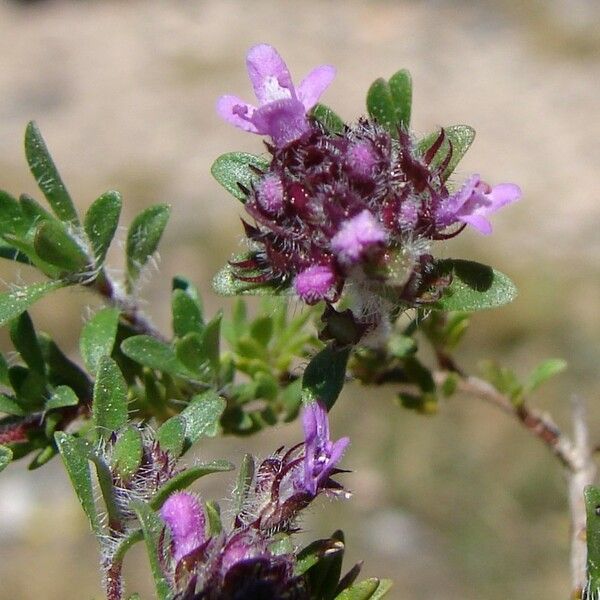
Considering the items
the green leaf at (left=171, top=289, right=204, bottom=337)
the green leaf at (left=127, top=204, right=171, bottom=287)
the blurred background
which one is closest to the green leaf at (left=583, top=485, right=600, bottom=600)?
the green leaf at (left=171, top=289, right=204, bottom=337)

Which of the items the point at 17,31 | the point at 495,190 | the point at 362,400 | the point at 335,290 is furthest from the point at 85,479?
the point at 17,31

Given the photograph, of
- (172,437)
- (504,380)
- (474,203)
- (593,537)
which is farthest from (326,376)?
(504,380)

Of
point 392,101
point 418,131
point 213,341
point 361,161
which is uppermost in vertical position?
point 418,131

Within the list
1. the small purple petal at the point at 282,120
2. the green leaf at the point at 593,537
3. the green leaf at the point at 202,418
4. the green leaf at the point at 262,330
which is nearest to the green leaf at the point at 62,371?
the green leaf at the point at 202,418

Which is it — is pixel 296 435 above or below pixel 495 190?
above

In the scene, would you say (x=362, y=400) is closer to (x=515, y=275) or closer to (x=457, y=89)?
(x=515, y=275)

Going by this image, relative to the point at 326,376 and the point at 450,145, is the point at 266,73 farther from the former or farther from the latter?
the point at 326,376
